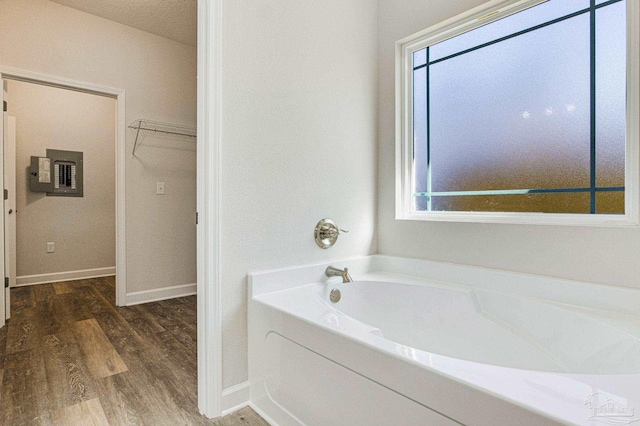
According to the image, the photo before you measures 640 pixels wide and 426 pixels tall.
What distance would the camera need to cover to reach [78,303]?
3139mm

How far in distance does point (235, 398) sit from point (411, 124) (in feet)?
5.97

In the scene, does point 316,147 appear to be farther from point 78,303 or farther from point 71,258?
point 71,258

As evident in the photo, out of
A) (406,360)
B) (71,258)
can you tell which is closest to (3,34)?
(71,258)

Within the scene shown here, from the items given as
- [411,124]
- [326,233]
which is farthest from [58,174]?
[411,124]

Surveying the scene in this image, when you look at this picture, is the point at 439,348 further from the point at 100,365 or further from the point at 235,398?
the point at 100,365

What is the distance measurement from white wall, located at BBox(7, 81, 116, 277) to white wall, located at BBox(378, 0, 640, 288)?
3.74 m

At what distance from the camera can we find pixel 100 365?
6.27ft

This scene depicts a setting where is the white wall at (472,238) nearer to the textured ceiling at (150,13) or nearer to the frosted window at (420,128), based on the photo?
the frosted window at (420,128)

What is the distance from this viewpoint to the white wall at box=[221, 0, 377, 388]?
152cm

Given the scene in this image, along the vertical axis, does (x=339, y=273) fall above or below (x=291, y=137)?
below

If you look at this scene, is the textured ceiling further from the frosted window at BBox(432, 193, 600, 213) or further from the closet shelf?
the frosted window at BBox(432, 193, 600, 213)

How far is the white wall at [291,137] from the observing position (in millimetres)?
1518

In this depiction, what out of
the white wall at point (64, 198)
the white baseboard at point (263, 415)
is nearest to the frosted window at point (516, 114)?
the white baseboard at point (263, 415)

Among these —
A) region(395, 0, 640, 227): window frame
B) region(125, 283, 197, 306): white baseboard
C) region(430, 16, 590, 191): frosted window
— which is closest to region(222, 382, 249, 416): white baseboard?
region(395, 0, 640, 227): window frame
